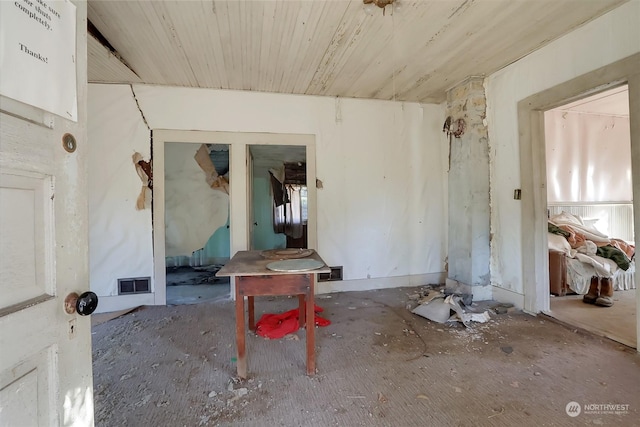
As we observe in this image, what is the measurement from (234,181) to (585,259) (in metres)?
4.19

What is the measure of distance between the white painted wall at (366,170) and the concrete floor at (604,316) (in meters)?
1.40

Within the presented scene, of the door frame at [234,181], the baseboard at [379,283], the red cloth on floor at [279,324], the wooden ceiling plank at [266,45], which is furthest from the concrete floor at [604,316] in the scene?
the wooden ceiling plank at [266,45]

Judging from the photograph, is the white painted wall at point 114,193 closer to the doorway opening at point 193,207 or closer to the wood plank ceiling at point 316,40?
the wood plank ceiling at point 316,40

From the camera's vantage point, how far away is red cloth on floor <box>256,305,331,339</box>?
101 inches

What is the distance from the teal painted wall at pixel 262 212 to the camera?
651 cm

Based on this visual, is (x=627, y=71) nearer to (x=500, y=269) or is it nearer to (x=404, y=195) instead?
(x=500, y=269)

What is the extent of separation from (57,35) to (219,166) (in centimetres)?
477

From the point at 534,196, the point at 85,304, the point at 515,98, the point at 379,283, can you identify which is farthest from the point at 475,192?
the point at 85,304

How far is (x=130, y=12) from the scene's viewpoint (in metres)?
2.14

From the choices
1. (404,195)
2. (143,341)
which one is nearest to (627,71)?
(404,195)

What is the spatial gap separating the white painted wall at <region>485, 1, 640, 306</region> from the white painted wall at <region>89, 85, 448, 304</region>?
87 cm

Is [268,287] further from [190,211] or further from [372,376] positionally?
[190,211]

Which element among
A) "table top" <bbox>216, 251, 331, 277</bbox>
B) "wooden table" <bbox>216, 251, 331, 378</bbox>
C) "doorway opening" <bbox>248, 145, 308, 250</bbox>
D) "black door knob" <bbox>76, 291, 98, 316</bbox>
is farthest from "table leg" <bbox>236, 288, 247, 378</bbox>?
"doorway opening" <bbox>248, 145, 308, 250</bbox>

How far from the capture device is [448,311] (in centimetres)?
287
